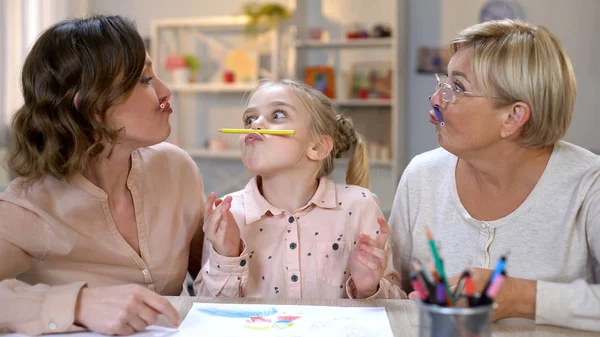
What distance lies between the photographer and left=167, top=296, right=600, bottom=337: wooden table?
3.93 ft

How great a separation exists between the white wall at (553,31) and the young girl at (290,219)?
3.60m

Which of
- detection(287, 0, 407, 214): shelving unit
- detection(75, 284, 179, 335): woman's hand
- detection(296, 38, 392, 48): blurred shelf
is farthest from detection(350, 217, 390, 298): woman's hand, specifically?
detection(296, 38, 392, 48): blurred shelf

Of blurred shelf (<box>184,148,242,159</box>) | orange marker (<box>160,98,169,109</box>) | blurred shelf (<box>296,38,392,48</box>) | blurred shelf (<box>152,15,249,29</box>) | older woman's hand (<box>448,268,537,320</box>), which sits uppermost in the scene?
blurred shelf (<box>152,15,249,29</box>)

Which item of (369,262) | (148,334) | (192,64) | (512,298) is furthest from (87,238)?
(192,64)

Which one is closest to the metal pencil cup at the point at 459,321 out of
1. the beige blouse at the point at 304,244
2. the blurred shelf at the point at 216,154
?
the beige blouse at the point at 304,244

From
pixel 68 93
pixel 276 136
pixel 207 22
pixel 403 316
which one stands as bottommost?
pixel 403 316

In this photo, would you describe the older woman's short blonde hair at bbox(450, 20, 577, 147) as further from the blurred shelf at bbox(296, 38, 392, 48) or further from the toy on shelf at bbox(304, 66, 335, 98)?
the toy on shelf at bbox(304, 66, 335, 98)

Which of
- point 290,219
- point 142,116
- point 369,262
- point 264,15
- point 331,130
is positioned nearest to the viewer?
point 369,262

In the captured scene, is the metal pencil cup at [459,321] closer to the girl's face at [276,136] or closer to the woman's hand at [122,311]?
the woman's hand at [122,311]

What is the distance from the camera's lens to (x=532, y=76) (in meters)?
1.54

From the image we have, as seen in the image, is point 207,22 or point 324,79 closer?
point 324,79

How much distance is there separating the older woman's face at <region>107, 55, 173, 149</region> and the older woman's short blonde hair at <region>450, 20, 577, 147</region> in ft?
2.53

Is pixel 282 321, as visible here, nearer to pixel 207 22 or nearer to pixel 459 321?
pixel 459 321

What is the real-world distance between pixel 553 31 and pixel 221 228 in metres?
4.38
